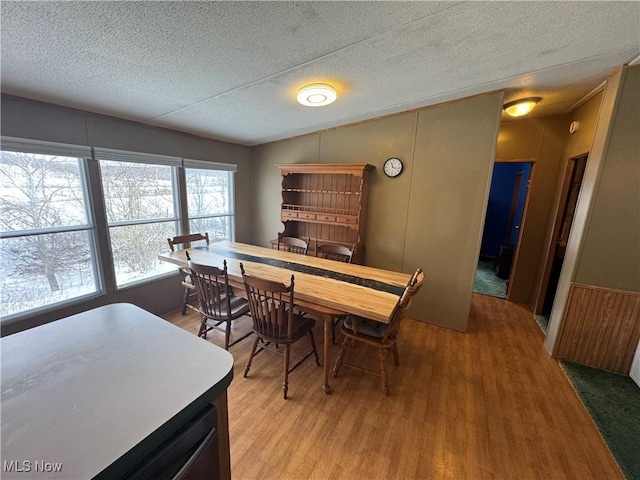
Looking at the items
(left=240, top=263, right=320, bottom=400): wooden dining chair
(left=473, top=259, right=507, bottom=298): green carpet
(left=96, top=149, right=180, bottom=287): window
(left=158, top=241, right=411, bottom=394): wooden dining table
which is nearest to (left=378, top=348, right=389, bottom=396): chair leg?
(left=158, top=241, right=411, bottom=394): wooden dining table

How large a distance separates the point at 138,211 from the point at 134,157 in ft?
1.93

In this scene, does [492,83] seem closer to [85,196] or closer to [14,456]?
[14,456]

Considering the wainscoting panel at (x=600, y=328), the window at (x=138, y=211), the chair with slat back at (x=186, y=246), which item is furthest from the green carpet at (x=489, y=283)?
the window at (x=138, y=211)

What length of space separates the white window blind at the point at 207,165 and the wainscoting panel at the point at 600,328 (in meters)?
4.21

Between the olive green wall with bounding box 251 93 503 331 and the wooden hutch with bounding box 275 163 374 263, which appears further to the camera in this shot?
the wooden hutch with bounding box 275 163 374 263

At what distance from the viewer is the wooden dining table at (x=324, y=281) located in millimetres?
1784

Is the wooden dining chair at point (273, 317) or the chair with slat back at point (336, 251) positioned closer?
the wooden dining chair at point (273, 317)

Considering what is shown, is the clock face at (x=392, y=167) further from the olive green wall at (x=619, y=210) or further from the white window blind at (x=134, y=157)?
the white window blind at (x=134, y=157)

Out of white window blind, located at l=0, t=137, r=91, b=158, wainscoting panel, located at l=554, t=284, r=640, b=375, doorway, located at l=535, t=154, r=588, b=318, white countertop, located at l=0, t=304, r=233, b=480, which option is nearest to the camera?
white countertop, located at l=0, t=304, r=233, b=480

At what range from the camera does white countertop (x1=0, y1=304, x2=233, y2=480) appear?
55 cm

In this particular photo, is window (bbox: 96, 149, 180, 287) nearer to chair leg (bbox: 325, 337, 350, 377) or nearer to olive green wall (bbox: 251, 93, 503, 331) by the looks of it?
olive green wall (bbox: 251, 93, 503, 331)

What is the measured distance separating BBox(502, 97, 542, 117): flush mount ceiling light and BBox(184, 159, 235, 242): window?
3567 mm

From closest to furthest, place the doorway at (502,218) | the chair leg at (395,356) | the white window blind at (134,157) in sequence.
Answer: the chair leg at (395,356) < the white window blind at (134,157) < the doorway at (502,218)

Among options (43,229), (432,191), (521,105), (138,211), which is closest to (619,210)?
(521,105)
